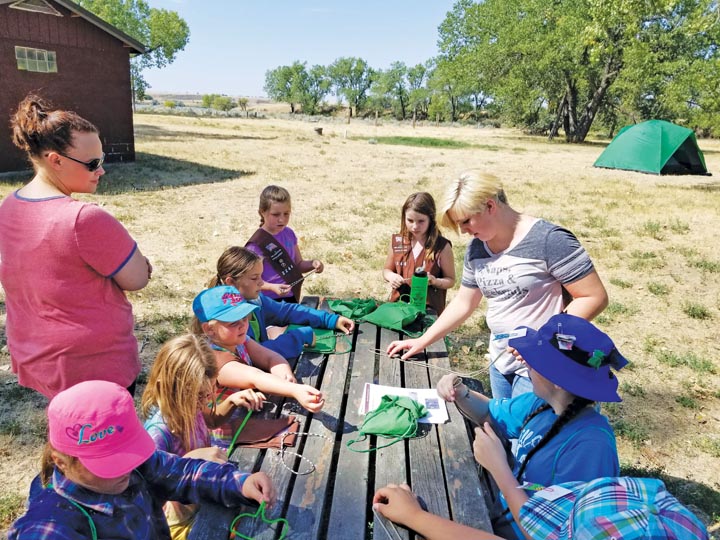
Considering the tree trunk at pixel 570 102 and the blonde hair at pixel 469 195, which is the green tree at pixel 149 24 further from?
the blonde hair at pixel 469 195

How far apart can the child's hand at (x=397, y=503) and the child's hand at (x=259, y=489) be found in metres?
0.37

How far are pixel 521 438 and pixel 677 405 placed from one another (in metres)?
2.94

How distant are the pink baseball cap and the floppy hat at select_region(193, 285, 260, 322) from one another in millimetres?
940

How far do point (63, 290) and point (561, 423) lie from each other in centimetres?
205

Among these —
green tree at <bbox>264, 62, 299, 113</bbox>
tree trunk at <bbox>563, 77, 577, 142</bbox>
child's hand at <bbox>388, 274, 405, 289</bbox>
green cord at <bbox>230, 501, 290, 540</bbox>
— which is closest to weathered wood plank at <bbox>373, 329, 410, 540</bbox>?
green cord at <bbox>230, 501, 290, 540</bbox>

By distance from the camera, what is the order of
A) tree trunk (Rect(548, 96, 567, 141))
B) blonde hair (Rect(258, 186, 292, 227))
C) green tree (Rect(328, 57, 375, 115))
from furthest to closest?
1. green tree (Rect(328, 57, 375, 115))
2. tree trunk (Rect(548, 96, 567, 141))
3. blonde hair (Rect(258, 186, 292, 227))

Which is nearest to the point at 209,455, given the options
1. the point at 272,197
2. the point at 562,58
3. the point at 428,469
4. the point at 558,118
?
the point at 428,469

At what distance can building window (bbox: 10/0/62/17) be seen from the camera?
13.4 metres

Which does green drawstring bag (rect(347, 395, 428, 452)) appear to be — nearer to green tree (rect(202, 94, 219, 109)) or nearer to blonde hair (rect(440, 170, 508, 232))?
blonde hair (rect(440, 170, 508, 232))

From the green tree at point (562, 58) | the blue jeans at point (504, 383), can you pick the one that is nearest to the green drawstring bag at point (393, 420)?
the blue jeans at point (504, 383)

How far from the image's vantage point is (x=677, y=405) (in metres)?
4.35

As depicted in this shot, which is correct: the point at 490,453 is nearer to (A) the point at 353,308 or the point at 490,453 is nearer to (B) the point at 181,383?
(B) the point at 181,383

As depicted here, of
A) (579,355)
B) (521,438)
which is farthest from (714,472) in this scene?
(579,355)

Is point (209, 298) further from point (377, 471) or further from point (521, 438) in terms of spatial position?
point (521, 438)
